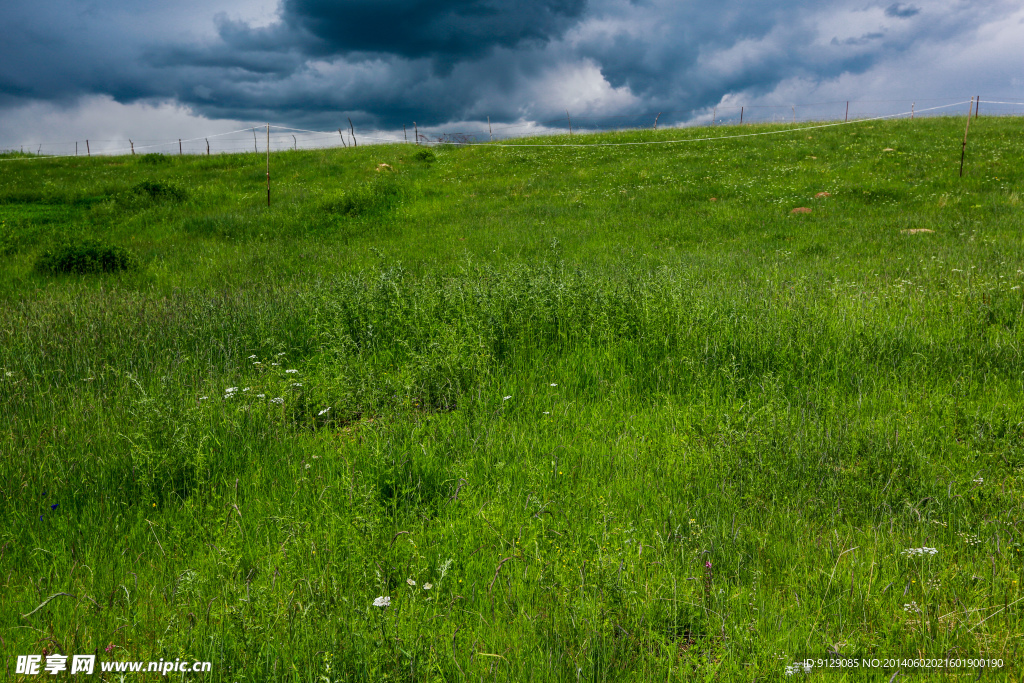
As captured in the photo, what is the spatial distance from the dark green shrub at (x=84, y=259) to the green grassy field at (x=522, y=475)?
4489 mm

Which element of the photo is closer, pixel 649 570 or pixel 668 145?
pixel 649 570

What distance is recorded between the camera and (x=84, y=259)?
13.5m

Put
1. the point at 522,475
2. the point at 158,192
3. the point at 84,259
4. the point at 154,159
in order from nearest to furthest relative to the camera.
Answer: the point at 522,475, the point at 84,259, the point at 158,192, the point at 154,159

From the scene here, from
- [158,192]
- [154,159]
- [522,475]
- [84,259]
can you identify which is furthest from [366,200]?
[154,159]

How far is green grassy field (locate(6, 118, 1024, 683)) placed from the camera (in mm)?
2496

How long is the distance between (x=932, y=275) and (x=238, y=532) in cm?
1186

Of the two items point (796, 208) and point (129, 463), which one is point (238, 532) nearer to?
point (129, 463)

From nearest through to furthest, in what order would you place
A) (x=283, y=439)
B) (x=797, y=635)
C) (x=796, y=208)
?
(x=797, y=635)
(x=283, y=439)
(x=796, y=208)

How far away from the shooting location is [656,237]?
1670cm

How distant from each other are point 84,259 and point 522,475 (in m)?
15.0

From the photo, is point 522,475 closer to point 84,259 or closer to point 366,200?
point 84,259

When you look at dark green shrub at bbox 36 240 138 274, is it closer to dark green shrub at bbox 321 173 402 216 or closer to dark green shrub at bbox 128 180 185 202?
dark green shrub at bbox 321 173 402 216

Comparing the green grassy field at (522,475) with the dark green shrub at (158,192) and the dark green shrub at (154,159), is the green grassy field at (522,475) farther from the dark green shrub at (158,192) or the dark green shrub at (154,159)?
the dark green shrub at (154,159)

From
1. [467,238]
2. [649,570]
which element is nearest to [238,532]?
[649,570]
